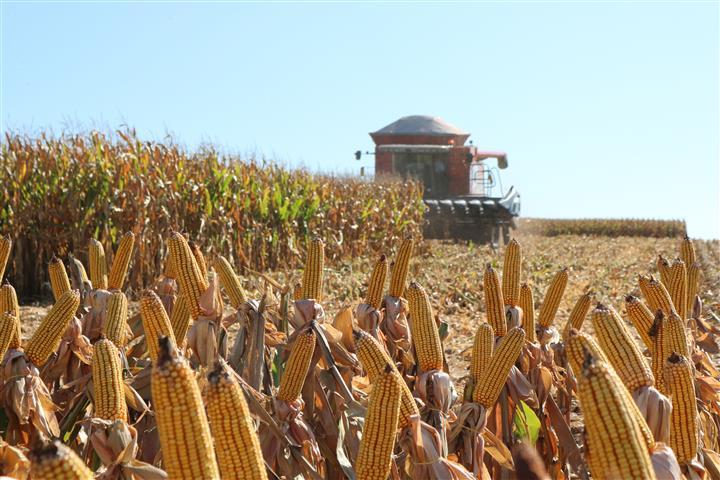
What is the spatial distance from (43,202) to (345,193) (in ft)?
30.9

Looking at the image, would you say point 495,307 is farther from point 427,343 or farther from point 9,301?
point 9,301

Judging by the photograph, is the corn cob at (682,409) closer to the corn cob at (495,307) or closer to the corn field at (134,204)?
the corn cob at (495,307)

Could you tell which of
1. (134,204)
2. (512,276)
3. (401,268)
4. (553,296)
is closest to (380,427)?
(401,268)

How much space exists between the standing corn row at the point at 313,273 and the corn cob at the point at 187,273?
1.60ft

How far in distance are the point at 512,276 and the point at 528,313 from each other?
241 millimetres

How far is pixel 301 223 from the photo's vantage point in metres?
18.2

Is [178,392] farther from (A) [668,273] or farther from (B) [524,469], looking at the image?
(A) [668,273]

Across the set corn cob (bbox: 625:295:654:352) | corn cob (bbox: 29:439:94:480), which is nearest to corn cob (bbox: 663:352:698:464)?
corn cob (bbox: 625:295:654:352)

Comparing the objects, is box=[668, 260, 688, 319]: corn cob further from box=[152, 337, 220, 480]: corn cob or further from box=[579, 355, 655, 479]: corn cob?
box=[152, 337, 220, 480]: corn cob

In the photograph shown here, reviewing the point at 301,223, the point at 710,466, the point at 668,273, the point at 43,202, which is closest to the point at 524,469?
the point at 710,466

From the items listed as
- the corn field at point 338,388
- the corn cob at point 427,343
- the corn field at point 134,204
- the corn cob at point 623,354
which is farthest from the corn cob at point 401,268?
the corn field at point 134,204

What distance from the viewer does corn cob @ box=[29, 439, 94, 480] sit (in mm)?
1397

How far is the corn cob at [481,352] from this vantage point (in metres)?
3.36

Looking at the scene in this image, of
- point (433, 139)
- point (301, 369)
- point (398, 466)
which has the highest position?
point (433, 139)
